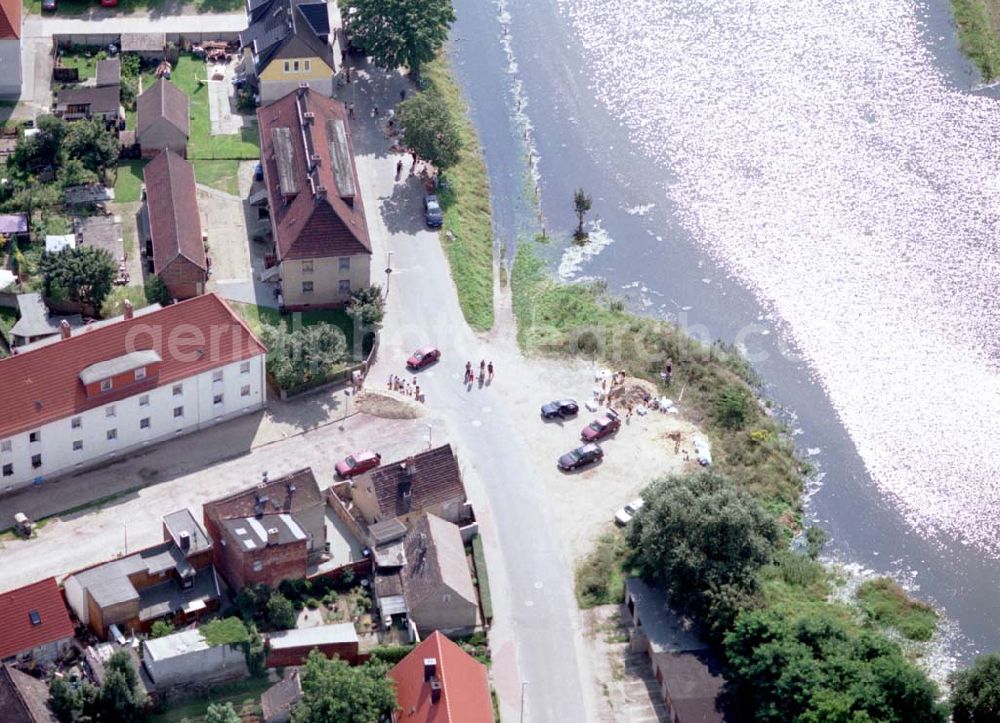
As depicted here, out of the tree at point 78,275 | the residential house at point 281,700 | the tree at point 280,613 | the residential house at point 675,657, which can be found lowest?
the residential house at point 675,657

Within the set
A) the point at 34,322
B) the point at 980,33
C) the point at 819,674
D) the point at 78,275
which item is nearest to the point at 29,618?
the point at 34,322

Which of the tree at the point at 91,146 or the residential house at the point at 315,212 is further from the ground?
the tree at the point at 91,146

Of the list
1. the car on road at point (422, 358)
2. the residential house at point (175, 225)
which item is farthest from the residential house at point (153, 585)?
the residential house at point (175, 225)

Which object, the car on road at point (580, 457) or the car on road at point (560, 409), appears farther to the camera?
the car on road at point (560, 409)

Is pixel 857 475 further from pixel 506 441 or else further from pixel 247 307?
pixel 247 307

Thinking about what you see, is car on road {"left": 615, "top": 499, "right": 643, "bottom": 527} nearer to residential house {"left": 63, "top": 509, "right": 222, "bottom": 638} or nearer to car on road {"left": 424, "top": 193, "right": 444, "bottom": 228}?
residential house {"left": 63, "top": 509, "right": 222, "bottom": 638}

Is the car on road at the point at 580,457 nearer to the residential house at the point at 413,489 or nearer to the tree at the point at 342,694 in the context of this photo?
the residential house at the point at 413,489

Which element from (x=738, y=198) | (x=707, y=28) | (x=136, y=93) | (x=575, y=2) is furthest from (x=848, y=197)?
(x=136, y=93)

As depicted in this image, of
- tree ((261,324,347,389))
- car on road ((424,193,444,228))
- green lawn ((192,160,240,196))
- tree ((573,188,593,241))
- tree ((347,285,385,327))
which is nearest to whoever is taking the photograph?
tree ((261,324,347,389))

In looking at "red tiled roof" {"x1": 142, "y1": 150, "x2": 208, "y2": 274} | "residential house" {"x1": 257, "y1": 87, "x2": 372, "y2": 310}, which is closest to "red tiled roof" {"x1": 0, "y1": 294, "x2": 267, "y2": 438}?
"residential house" {"x1": 257, "y1": 87, "x2": 372, "y2": 310}
